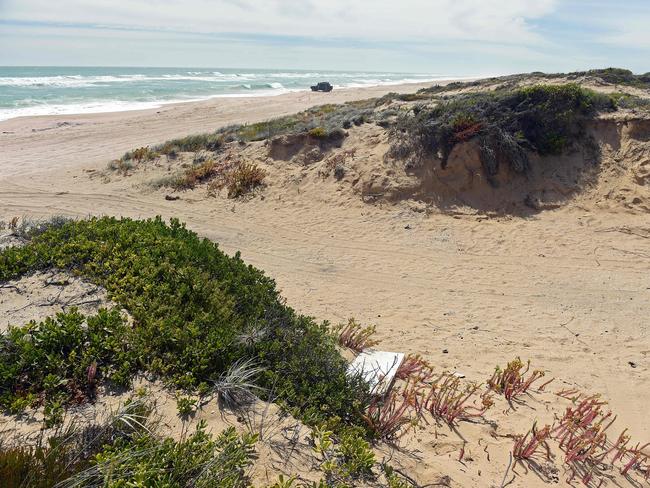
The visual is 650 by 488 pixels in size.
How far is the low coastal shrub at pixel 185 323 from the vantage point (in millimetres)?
4109

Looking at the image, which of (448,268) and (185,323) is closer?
(185,323)

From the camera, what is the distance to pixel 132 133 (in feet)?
88.4

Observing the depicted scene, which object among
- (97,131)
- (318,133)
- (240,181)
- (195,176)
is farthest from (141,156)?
(97,131)

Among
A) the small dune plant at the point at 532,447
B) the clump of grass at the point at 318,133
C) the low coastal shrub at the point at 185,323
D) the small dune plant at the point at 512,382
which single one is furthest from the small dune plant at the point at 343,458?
the clump of grass at the point at 318,133

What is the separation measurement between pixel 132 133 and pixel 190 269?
2426cm

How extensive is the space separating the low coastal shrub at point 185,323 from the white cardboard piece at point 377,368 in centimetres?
29

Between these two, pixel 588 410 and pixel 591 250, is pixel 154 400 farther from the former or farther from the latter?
pixel 591 250

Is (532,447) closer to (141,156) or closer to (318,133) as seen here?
(318,133)

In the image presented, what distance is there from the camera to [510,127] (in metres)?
13.4

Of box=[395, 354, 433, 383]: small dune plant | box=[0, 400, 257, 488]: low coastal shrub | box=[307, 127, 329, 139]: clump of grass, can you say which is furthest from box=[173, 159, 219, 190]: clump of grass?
box=[0, 400, 257, 488]: low coastal shrub

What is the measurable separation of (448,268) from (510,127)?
19.0 ft

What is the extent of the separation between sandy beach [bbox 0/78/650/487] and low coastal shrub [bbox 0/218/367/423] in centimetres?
132

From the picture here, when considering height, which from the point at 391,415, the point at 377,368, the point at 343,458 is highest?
the point at 343,458

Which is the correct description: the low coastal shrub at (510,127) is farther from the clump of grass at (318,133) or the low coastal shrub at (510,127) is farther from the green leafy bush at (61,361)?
the green leafy bush at (61,361)
